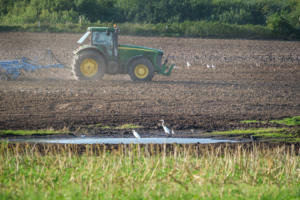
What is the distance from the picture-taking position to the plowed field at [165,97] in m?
10.3

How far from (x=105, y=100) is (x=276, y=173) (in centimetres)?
710

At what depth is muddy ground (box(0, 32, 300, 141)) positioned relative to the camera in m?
10.2

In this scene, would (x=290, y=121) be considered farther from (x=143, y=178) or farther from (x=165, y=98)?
(x=143, y=178)

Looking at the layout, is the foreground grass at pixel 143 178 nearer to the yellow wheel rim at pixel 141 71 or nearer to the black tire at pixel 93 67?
the black tire at pixel 93 67

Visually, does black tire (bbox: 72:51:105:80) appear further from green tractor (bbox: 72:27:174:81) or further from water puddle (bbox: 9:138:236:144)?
water puddle (bbox: 9:138:236:144)

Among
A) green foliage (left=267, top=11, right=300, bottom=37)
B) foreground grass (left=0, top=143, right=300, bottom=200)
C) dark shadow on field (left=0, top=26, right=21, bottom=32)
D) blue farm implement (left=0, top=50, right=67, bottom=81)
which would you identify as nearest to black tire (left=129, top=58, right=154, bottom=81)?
blue farm implement (left=0, top=50, right=67, bottom=81)

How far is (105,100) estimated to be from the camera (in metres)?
12.2

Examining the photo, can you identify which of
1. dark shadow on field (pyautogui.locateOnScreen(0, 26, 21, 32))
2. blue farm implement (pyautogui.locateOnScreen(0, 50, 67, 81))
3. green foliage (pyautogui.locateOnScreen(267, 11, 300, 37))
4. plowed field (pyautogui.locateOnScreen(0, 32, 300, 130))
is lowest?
plowed field (pyautogui.locateOnScreen(0, 32, 300, 130))

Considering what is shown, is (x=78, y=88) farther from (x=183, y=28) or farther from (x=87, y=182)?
(x=183, y=28)

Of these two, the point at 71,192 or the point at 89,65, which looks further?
the point at 89,65

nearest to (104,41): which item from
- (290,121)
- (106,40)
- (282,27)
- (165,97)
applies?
(106,40)

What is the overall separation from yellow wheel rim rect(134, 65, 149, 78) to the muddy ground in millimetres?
563

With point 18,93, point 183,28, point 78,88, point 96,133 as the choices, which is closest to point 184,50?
point 183,28

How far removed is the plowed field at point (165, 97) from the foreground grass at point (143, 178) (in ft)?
9.32
